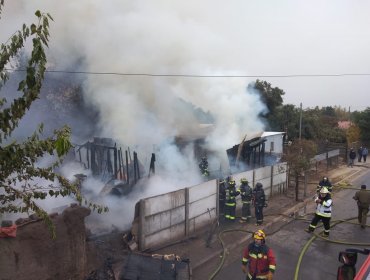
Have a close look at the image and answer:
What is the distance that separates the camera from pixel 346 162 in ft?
75.3

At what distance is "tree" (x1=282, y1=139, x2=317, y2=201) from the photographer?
13.4 metres

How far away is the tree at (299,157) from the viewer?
13445mm

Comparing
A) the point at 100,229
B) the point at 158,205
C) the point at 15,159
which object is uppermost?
the point at 15,159

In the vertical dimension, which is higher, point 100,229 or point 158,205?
point 158,205

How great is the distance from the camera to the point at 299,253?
8758 mm

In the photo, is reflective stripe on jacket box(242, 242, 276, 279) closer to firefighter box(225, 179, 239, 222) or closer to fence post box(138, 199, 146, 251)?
fence post box(138, 199, 146, 251)

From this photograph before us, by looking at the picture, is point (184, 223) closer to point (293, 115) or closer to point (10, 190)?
point (10, 190)

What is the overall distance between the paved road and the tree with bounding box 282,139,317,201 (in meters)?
2.15

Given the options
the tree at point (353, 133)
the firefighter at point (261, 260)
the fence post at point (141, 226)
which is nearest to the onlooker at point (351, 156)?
the tree at point (353, 133)

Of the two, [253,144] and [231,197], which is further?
[253,144]

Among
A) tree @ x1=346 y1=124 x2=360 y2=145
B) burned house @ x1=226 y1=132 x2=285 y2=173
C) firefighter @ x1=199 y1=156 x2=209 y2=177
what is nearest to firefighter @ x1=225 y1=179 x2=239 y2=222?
firefighter @ x1=199 y1=156 x2=209 y2=177

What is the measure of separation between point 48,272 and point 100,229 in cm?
307

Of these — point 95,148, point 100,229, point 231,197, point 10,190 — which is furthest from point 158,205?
point 95,148

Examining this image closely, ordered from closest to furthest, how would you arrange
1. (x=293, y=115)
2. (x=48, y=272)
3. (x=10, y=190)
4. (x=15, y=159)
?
(x=15, y=159) < (x=10, y=190) < (x=48, y=272) < (x=293, y=115)
